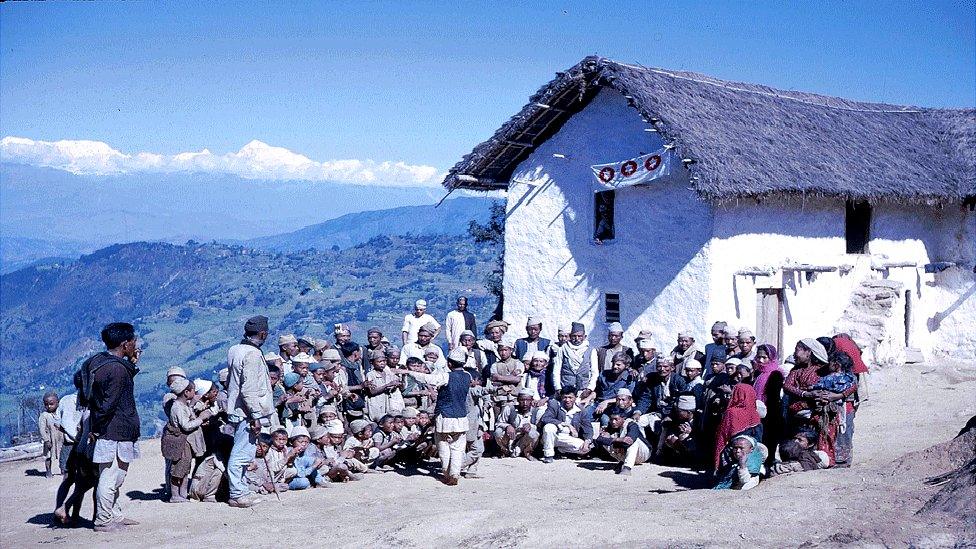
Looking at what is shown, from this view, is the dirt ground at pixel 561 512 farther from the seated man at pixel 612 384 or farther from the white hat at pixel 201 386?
the white hat at pixel 201 386

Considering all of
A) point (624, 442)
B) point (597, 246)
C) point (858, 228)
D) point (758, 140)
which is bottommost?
point (624, 442)

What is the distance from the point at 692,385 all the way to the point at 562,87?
6770mm

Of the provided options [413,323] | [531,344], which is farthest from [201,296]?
[531,344]

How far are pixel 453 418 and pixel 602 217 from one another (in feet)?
22.9

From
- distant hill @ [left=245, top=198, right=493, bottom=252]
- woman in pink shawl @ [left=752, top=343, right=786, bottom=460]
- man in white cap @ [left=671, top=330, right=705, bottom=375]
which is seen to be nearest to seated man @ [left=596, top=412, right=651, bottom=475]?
man in white cap @ [left=671, top=330, right=705, bottom=375]

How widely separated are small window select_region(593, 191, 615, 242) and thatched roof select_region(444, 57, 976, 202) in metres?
1.60

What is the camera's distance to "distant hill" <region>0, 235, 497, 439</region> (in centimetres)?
6831

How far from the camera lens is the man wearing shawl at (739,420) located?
8.62 metres

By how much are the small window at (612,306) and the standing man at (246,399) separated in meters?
7.79

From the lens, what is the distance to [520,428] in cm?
1085

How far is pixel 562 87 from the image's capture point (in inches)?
588

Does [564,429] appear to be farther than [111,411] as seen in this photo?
Yes

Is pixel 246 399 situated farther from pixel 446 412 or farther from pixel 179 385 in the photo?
pixel 446 412

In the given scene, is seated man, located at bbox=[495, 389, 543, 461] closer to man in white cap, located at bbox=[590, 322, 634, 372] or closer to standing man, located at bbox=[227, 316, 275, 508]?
man in white cap, located at bbox=[590, 322, 634, 372]
